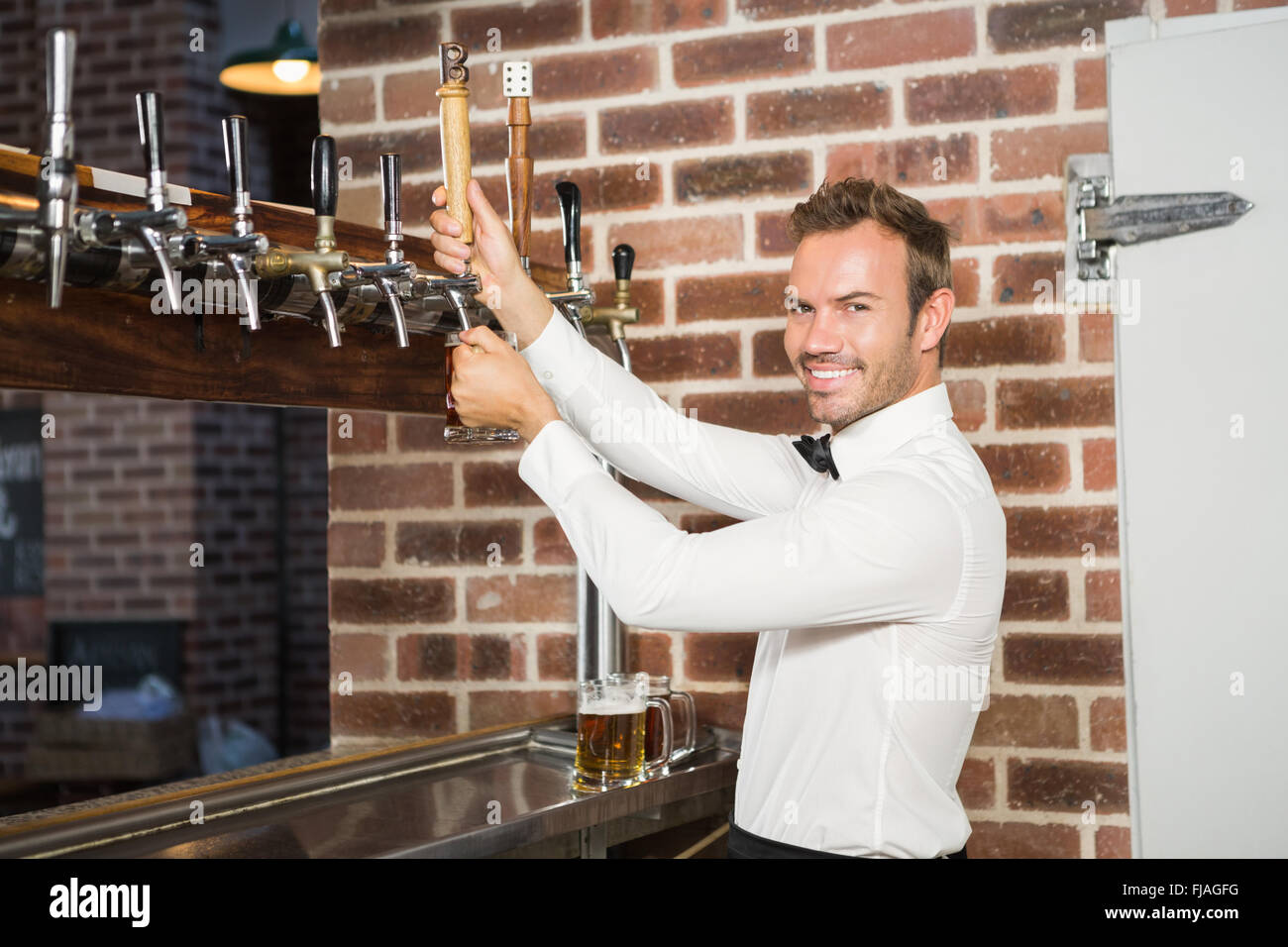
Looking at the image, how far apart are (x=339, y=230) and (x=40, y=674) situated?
388cm

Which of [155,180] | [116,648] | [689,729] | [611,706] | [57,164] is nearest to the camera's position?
[57,164]

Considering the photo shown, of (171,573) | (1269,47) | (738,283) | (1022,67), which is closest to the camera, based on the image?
(1269,47)

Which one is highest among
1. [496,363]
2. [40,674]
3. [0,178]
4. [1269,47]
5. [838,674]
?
[1269,47]

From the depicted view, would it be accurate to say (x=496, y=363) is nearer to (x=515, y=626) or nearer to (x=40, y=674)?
(x=515, y=626)

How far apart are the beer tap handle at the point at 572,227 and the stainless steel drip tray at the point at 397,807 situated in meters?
0.70

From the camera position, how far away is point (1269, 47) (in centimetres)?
180

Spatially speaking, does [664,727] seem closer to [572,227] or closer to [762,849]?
[762,849]

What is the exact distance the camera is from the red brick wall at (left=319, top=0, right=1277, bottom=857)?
1907 mm

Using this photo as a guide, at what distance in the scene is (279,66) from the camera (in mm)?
3994

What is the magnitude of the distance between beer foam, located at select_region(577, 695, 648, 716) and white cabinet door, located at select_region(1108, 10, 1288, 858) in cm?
78

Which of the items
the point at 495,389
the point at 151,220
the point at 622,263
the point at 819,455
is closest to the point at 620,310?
the point at 622,263

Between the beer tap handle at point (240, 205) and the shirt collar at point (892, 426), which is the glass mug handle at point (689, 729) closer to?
the shirt collar at point (892, 426)

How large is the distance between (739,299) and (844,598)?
855 mm
